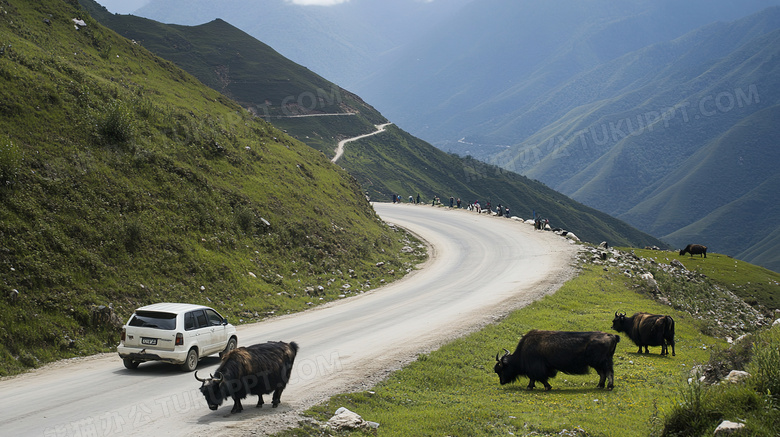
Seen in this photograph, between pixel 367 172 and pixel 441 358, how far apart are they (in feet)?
305

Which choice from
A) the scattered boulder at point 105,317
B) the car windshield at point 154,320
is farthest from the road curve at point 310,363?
the scattered boulder at point 105,317

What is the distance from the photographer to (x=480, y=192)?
502ft

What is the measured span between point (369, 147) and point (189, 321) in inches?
4536

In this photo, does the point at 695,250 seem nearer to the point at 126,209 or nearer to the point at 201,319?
the point at 126,209

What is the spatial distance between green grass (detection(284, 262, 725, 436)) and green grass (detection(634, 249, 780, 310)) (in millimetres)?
35384

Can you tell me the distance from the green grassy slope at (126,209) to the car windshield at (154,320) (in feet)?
13.4

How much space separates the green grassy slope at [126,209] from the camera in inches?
811

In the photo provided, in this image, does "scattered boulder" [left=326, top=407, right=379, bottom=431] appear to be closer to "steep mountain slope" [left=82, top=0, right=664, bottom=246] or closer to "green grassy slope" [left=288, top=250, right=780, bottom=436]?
"green grassy slope" [left=288, top=250, right=780, bottom=436]

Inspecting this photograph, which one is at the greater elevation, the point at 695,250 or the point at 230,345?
the point at 695,250

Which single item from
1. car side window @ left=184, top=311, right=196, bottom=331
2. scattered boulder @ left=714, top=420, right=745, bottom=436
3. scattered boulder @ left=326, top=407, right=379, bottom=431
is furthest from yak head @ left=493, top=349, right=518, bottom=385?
car side window @ left=184, top=311, right=196, bottom=331

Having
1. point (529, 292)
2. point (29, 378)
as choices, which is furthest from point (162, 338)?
point (529, 292)

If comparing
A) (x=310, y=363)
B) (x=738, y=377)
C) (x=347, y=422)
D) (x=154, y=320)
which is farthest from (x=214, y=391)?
(x=738, y=377)

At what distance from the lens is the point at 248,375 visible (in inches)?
513

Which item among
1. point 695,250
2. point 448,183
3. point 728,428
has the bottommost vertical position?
point 728,428
